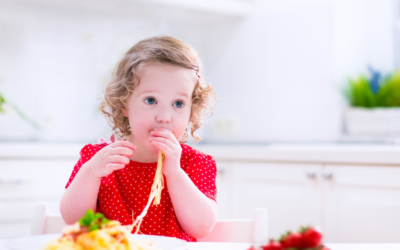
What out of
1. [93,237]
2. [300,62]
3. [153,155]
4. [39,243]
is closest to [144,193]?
[153,155]

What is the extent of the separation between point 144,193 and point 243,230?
0.83 ft

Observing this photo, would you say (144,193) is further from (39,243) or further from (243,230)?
(39,243)

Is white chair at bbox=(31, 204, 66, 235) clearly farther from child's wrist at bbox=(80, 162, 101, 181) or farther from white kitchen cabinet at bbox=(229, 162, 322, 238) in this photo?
white kitchen cabinet at bbox=(229, 162, 322, 238)

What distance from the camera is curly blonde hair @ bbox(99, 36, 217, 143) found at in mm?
899

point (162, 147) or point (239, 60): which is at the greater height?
point (239, 60)

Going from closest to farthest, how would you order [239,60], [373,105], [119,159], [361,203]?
[119,159] → [361,203] → [373,105] → [239,60]

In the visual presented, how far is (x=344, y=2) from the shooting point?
2096mm

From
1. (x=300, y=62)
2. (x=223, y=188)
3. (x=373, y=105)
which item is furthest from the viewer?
(x=300, y=62)

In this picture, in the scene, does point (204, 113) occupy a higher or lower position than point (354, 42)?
lower

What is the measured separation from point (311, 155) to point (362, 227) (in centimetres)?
30

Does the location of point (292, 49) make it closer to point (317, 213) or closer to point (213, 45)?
point (213, 45)

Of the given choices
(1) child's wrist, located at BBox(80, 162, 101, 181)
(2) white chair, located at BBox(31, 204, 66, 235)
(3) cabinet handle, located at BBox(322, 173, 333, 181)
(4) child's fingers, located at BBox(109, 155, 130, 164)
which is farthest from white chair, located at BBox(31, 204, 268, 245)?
(3) cabinet handle, located at BBox(322, 173, 333, 181)

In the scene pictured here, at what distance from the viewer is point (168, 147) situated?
2.65 feet

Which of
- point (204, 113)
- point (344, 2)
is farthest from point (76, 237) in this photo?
point (344, 2)
